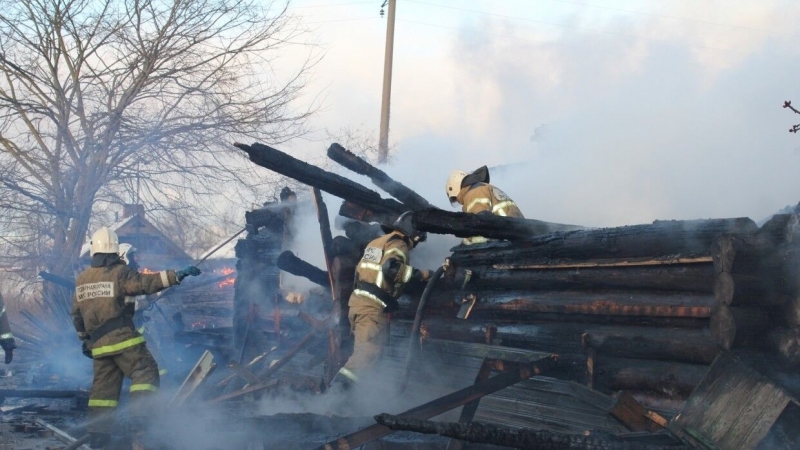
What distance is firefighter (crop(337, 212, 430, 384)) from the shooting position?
7.27 meters

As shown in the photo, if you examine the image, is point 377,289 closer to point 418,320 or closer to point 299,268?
point 418,320

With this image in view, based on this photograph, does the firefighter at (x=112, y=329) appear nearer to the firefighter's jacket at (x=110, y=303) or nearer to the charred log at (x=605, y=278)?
the firefighter's jacket at (x=110, y=303)

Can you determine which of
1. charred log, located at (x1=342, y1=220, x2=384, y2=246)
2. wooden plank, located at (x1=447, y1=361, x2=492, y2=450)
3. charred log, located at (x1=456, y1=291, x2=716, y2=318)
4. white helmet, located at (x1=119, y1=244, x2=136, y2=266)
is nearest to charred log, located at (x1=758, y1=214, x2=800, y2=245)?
charred log, located at (x1=456, y1=291, x2=716, y2=318)

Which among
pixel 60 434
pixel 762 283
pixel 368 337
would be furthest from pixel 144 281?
pixel 762 283

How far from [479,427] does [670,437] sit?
1.44m

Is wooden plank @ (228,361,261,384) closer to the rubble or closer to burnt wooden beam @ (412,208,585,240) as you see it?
the rubble

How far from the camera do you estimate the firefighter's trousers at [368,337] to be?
24.1ft

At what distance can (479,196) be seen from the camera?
792 cm

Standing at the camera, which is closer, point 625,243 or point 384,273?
point 625,243

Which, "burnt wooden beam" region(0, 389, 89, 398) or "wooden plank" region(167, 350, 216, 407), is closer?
"wooden plank" region(167, 350, 216, 407)

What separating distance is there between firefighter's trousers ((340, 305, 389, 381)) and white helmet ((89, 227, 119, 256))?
2487 mm

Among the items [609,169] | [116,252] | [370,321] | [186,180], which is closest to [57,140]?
[186,180]

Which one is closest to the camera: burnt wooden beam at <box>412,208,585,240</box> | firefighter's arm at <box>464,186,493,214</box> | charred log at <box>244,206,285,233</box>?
burnt wooden beam at <box>412,208,585,240</box>

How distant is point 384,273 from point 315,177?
4.23 ft
